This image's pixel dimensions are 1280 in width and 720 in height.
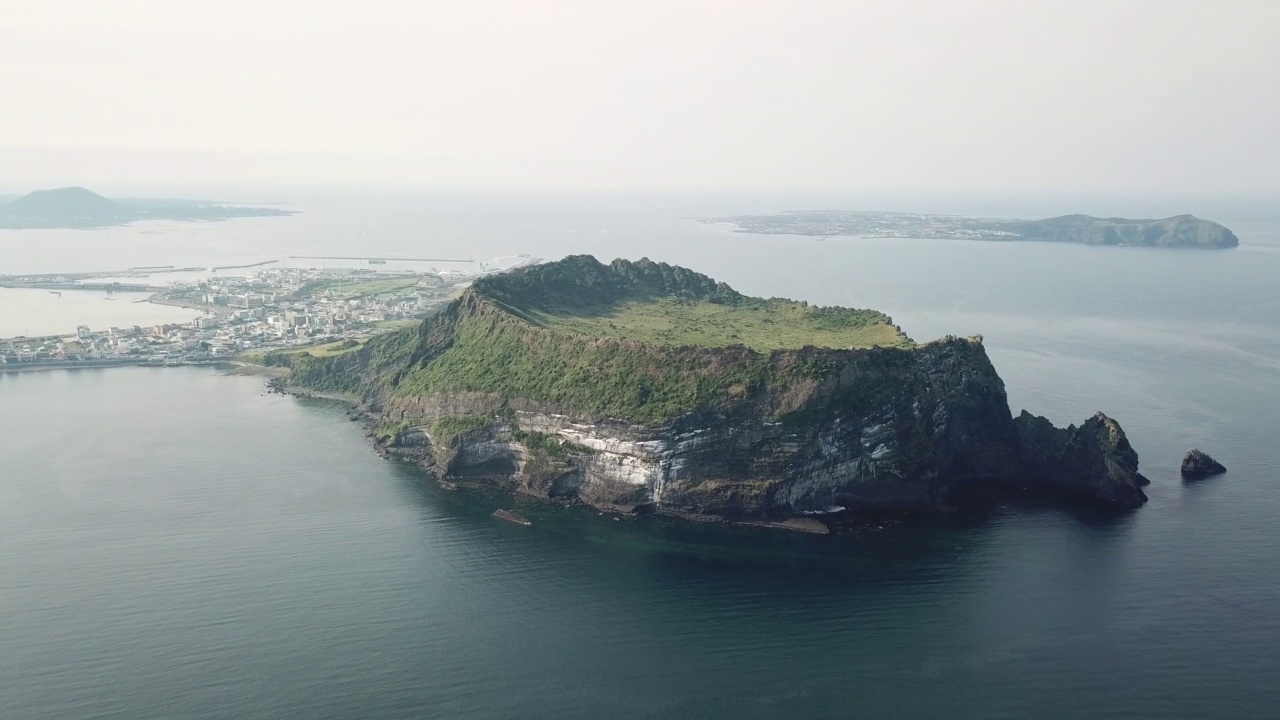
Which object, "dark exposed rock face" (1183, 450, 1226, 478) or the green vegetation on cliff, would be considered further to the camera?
"dark exposed rock face" (1183, 450, 1226, 478)

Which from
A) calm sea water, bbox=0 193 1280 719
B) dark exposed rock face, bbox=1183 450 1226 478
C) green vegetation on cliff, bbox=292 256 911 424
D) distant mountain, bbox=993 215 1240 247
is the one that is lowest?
calm sea water, bbox=0 193 1280 719

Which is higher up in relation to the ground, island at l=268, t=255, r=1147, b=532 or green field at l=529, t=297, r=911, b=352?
Answer: green field at l=529, t=297, r=911, b=352

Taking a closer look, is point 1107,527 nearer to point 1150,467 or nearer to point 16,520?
point 1150,467

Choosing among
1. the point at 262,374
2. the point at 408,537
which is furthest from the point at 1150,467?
the point at 262,374

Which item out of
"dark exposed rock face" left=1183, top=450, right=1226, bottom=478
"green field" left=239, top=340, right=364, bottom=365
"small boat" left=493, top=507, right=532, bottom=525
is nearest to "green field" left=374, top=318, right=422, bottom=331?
"green field" left=239, top=340, right=364, bottom=365

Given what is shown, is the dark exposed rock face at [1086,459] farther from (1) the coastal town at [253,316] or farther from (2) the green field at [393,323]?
(2) the green field at [393,323]

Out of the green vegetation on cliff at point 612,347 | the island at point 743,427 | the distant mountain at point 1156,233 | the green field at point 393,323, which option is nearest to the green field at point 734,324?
the green vegetation on cliff at point 612,347

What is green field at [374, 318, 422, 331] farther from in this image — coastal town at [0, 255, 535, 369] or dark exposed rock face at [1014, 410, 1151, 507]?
dark exposed rock face at [1014, 410, 1151, 507]
